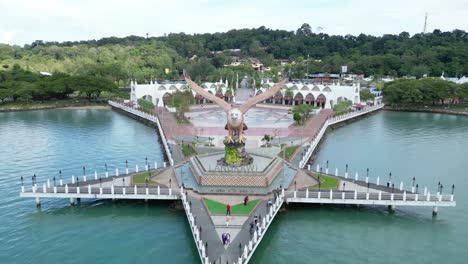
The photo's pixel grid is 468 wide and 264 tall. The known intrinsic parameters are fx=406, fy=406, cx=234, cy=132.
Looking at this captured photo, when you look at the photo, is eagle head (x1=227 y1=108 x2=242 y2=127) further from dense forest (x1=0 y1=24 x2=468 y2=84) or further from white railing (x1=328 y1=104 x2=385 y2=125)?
dense forest (x1=0 y1=24 x2=468 y2=84)

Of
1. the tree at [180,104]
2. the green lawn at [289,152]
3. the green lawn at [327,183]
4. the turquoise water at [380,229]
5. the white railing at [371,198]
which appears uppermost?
the tree at [180,104]

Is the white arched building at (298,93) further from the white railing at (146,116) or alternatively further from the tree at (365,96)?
the white railing at (146,116)

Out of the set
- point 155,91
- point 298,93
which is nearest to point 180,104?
point 155,91

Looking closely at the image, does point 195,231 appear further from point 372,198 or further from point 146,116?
point 146,116

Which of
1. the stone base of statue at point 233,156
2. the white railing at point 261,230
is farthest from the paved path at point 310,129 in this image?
the white railing at point 261,230

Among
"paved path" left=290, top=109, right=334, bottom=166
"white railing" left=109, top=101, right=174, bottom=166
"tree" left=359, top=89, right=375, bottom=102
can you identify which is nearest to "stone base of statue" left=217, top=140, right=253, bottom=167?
"paved path" left=290, top=109, right=334, bottom=166

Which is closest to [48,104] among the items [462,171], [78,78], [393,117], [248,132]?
[78,78]

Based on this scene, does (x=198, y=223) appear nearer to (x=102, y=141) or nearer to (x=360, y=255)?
(x=360, y=255)
